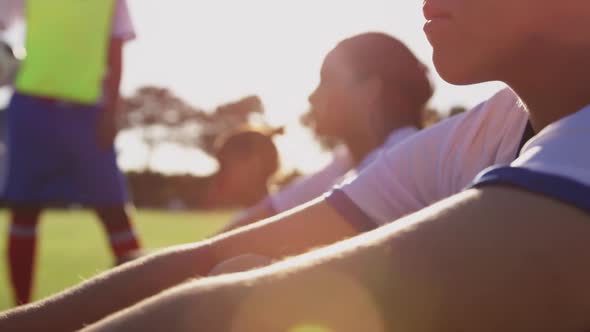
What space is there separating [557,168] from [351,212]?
0.99 metres

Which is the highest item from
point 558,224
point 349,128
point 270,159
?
point 558,224

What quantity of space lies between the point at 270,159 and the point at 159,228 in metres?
9.10

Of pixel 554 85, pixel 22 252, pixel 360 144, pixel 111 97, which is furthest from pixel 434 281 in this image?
pixel 111 97

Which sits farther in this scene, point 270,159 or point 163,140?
point 163,140

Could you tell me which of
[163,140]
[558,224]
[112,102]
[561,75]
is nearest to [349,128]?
[112,102]

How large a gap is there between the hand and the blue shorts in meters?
0.03

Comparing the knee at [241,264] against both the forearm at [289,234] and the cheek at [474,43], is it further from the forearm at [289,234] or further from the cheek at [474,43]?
the cheek at [474,43]

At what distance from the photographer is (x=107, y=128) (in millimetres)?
4453

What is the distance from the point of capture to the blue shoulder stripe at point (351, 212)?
1.91 metres

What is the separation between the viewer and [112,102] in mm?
4480

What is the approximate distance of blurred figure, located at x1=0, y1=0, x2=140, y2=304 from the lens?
4.38m

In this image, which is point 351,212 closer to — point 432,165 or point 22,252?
point 432,165

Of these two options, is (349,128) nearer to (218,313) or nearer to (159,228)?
(218,313)

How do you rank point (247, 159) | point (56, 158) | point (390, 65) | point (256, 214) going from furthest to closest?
point (247, 159) → point (56, 158) → point (256, 214) → point (390, 65)
